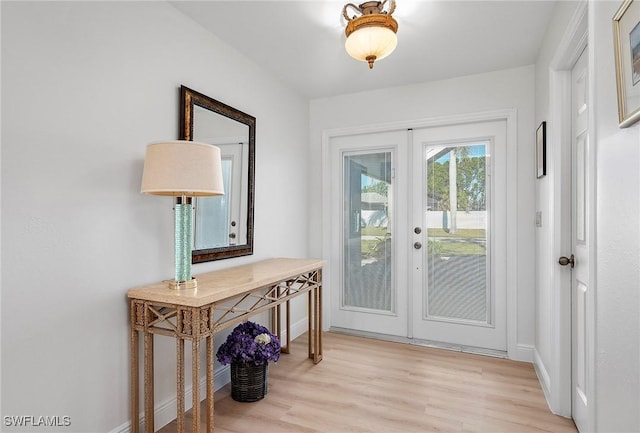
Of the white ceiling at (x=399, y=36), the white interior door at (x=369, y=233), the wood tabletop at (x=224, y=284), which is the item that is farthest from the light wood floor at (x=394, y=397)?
the white ceiling at (x=399, y=36)

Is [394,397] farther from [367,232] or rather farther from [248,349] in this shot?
[367,232]

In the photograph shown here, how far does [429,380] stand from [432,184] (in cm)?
166

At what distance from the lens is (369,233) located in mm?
3586

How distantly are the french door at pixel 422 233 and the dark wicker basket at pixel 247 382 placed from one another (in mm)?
1532

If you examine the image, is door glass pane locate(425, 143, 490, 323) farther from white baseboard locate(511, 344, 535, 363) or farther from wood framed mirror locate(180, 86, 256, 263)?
wood framed mirror locate(180, 86, 256, 263)

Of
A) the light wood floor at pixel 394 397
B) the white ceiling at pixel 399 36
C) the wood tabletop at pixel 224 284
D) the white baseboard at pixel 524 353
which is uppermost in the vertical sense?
the white ceiling at pixel 399 36

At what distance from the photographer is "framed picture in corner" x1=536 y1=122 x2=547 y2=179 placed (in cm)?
242

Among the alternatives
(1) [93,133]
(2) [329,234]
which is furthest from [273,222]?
(1) [93,133]

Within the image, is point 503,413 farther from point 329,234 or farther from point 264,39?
point 264,39

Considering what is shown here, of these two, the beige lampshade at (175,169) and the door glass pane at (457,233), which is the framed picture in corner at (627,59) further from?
the door glass pane at (457,233)

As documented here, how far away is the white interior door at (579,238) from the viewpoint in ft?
6.20

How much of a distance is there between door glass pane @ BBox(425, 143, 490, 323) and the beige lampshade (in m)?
2.23

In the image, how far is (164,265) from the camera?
2.07 m

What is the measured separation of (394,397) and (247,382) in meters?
0.95
